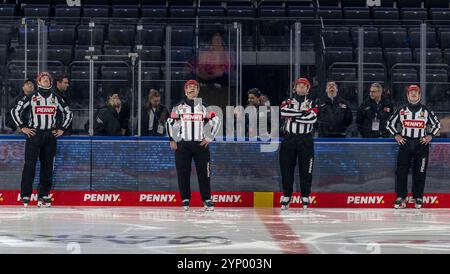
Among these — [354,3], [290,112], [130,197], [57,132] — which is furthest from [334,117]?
[354,3]

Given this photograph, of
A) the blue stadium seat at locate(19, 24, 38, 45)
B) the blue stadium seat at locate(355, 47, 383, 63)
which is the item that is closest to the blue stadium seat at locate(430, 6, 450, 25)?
the blue stadium seat at locate(355, 47, 383, 63)

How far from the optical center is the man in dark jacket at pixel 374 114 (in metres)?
14.5

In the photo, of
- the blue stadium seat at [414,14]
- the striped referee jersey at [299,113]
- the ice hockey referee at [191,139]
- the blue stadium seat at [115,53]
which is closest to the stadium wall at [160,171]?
the striped referee jersey at [299,113]

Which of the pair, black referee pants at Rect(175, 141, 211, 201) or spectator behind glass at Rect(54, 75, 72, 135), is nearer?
black referee pants at Rect(175, 141, 211, 201)

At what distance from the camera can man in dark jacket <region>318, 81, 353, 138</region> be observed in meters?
14.5

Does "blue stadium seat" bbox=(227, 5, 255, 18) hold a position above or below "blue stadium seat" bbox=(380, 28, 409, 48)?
above

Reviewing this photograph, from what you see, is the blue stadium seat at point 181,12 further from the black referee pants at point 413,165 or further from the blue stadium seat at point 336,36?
the black referee pants at point 413,165

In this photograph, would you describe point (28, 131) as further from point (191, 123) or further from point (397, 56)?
point (397, 56)

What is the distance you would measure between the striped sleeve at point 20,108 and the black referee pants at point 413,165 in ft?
16.2

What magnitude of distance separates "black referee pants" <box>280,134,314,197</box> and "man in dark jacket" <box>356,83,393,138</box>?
1.01 meters

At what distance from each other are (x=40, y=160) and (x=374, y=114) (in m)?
4.50

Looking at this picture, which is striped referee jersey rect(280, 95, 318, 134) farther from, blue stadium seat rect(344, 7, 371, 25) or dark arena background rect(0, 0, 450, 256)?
blue stadium seat rect(344, 7, 371, 25)
